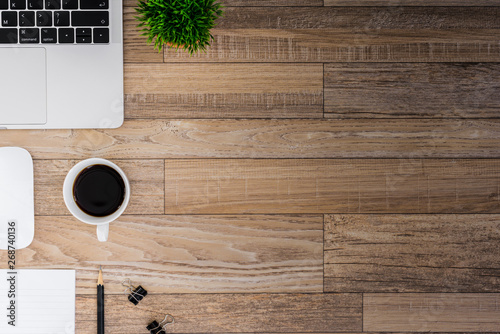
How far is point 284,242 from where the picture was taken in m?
0.84

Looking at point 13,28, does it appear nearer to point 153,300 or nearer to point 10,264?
point 10,264

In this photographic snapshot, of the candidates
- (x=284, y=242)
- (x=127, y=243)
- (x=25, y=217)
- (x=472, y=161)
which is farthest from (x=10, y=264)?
(x=472, y=161)

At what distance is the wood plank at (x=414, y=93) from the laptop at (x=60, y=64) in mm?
464

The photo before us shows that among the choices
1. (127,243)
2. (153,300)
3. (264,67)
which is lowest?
(153,300)

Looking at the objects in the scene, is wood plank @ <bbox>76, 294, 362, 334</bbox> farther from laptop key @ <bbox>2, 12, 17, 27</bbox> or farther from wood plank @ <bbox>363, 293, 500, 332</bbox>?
laptop key @ <bbox>2, 12, 17, 27</bbox>

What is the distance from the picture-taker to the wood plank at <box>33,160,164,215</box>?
829 millimetres

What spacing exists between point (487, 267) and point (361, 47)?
56cm

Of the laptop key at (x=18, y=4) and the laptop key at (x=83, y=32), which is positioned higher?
the laptop key at (x=18, y=4)

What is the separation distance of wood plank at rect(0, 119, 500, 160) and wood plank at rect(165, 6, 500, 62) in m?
0.14

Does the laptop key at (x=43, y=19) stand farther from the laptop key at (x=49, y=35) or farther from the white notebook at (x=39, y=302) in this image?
the white notebook at (x=39, y=302)

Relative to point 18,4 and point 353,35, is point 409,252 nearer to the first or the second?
point 353,35

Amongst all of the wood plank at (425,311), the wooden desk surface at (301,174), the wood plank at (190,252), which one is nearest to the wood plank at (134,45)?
the wooden desk surface at (301,174)

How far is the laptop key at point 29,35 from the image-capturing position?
2.56 ft

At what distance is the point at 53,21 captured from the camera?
2.55 feet
